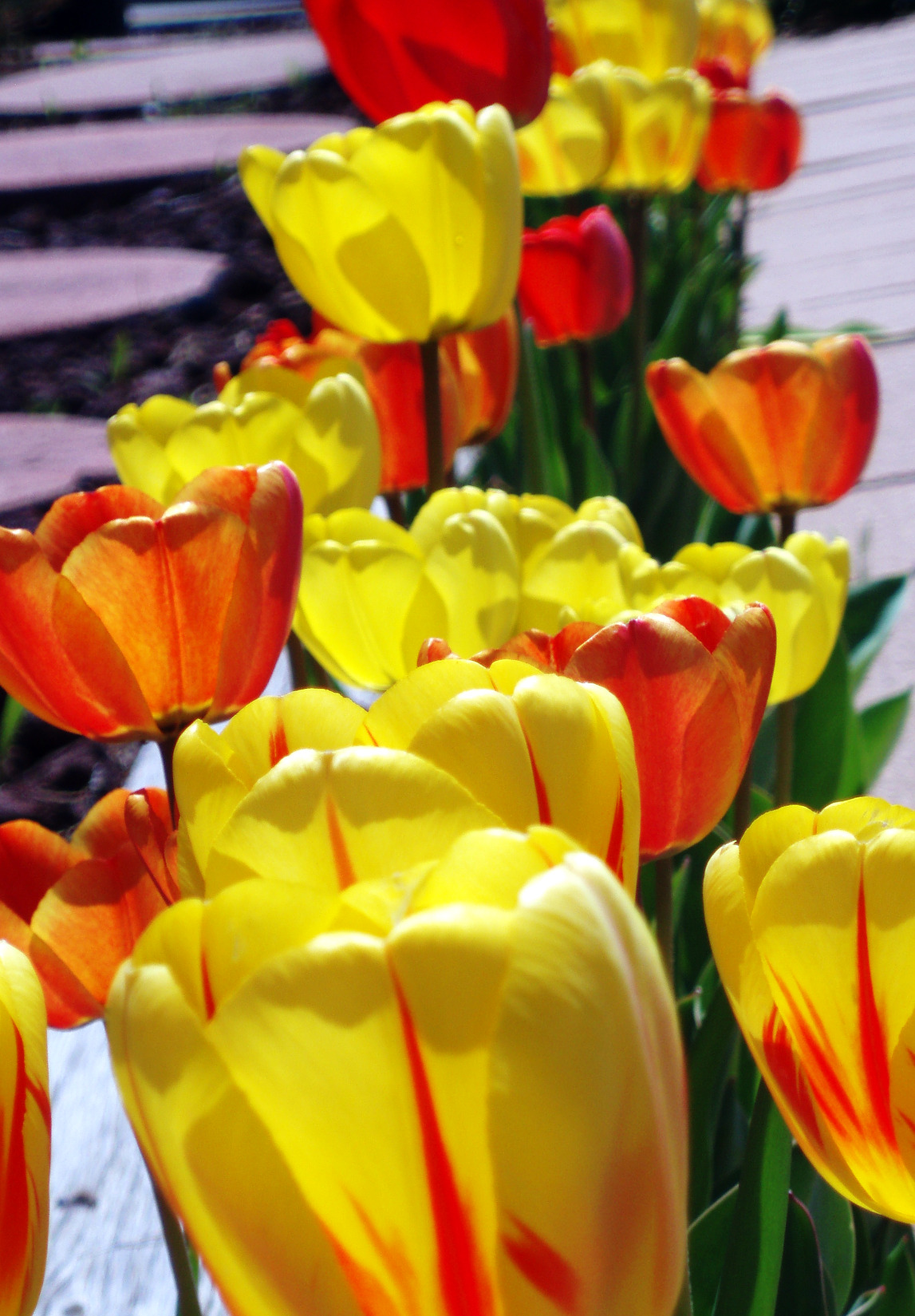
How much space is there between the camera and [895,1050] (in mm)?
295

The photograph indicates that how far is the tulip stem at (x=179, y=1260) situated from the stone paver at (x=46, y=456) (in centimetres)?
161

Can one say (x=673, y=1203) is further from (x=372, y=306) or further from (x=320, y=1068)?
(x=372, y=306)

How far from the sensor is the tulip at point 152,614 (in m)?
0.46

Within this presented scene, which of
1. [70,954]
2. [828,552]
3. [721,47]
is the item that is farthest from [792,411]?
[721,47]

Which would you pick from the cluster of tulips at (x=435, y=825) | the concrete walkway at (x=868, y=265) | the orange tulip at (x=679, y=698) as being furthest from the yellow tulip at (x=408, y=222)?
the concrete walkway at (x=868, y=265)

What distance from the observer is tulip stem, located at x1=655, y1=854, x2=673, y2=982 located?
1.51 feet

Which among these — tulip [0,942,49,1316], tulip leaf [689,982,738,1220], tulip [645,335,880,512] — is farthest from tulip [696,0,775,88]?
tulip [0,942,49,1316]

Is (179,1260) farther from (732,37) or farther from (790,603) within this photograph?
(732,37)

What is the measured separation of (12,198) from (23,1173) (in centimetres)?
447

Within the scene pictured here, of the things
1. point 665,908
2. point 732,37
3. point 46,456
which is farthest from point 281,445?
point 732,37

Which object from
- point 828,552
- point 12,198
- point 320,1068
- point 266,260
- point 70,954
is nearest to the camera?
point 320,1068

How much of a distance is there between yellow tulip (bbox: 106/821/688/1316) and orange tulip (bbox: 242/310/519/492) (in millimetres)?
553

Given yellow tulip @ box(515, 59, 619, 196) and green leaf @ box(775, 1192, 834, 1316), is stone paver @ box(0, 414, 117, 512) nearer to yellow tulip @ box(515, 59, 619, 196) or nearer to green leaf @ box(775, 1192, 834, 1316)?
yellow tulip @ box(515, 59, 619, 196)

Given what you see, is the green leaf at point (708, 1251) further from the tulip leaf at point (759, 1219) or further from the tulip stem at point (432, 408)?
the tulip stem at point (432, 408)
